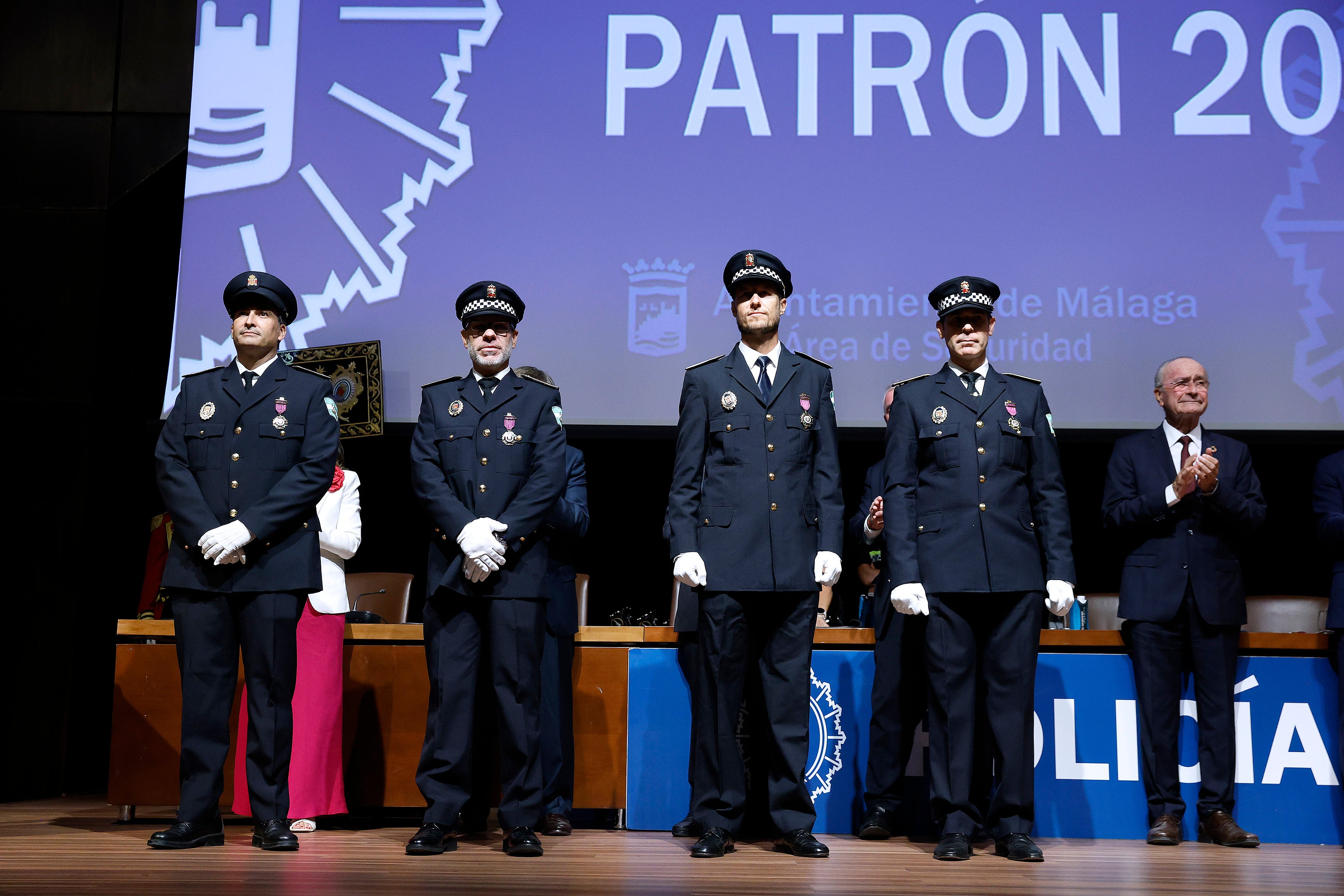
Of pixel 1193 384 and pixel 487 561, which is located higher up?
pixel 1193 384

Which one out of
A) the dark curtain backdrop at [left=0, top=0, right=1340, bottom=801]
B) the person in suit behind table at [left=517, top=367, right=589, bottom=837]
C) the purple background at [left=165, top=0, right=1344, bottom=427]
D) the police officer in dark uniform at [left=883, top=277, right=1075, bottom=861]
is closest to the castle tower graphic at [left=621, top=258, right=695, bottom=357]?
the purple background at [left=165, top=0, right=1344, bottom=427]

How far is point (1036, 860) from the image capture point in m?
3.11

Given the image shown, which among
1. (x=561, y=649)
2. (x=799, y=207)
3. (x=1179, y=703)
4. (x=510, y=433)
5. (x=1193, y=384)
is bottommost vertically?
(x=1179, y=703)

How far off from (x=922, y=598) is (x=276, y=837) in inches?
77.3

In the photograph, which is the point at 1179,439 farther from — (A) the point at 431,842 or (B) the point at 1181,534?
(A) the point at 431,842

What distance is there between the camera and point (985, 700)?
3.37 metres

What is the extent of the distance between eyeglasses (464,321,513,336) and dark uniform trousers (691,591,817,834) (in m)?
1.04

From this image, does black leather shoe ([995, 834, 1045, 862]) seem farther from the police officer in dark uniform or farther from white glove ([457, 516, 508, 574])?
white glove ([457, 516, 508, 574])

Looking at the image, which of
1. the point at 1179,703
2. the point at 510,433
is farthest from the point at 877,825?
the point at 510,433

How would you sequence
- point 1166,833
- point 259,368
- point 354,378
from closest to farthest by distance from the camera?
1. point 259,368
2. point 1166,833
3. point 354,378

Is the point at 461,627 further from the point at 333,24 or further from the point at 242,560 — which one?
the point at 333,24

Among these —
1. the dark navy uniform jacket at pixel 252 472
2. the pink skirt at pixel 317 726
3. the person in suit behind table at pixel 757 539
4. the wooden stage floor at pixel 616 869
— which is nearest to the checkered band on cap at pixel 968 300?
the person in suit behind table at pixel 757 539

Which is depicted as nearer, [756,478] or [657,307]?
[756,478]

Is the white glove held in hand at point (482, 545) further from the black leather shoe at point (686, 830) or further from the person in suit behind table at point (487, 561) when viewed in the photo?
the black leather shoe at point (686, 830)
